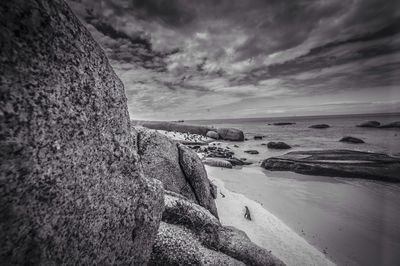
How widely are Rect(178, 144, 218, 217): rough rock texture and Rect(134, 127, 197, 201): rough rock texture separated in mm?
140

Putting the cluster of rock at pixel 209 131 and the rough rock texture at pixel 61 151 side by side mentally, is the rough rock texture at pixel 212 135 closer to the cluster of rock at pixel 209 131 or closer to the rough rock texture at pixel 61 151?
the cluster of rock at pixel 209 131

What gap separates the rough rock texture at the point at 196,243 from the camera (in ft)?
8.71

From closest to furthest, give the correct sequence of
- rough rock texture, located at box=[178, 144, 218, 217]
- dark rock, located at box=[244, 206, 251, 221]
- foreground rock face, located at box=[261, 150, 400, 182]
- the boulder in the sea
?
rough rock texture, located at box=[178, 144, 218, 217]
dark rock, located at box=[244, 206, 251, 221]
foreground rock face, located at box=[261, 150, 400, 182]
the boulder in the sea

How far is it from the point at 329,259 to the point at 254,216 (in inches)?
87.3

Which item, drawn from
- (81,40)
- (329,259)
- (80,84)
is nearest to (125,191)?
(80,84)

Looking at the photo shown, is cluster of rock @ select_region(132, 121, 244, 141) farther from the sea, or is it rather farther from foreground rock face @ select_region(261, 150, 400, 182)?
the sea

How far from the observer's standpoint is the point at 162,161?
16.9 ft

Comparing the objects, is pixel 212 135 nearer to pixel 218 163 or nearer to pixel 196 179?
pixel 218 163

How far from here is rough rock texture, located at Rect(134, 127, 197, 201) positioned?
4.96m

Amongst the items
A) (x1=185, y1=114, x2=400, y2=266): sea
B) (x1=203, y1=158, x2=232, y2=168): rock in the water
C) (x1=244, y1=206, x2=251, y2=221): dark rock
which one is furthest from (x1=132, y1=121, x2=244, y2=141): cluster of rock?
(x1=244, y1=206, x2=251, y2=221): dark rock

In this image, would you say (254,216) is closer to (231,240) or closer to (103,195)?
(231,240)

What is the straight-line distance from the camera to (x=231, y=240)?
11.6ft

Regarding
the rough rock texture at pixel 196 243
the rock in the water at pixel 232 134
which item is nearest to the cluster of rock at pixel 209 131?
the rock in the water at pixel 232 134

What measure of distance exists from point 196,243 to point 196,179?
2634mm
